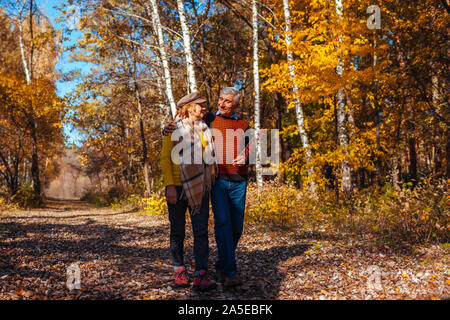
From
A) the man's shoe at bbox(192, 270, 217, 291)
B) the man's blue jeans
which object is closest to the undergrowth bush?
the man's blue jeans

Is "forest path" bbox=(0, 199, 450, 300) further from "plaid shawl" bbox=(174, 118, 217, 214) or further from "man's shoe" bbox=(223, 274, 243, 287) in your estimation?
"plaid shawl" bbox=(174, 118, 217, 214)

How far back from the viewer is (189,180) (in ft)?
10.8

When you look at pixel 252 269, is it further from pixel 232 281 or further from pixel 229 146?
pixel 229 146

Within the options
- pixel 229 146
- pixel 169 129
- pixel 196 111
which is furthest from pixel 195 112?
pixel 229 146

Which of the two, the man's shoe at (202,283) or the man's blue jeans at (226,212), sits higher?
the man's blue jeans at (226,212)

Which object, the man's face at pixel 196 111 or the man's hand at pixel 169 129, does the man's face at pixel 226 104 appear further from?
the man's hand at pixel 169 129

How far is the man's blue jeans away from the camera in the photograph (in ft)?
11.5

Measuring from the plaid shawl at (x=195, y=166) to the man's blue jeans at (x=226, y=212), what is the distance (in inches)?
6.7

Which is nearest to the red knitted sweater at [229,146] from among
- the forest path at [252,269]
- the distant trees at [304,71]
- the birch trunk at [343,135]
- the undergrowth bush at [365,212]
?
the forest path at [252,269]

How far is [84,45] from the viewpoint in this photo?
400 inches

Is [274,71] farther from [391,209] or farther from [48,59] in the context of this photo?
[48,59]

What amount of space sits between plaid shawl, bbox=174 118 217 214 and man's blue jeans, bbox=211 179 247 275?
0.56 feet

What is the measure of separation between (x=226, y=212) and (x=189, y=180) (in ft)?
1.77

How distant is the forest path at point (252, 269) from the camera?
3358mm
